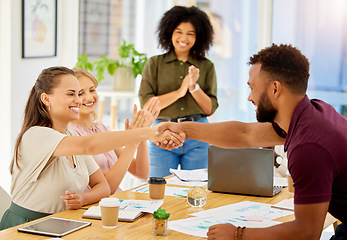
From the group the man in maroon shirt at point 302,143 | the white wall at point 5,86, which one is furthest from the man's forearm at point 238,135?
the white wall at point 5,86

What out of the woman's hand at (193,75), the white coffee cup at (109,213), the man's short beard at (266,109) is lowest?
the white coffee cup at (109,213)

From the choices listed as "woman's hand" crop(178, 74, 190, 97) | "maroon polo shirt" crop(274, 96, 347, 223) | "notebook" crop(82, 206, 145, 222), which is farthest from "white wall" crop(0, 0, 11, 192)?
"maroon polo shirt" crop(274, 96, 347, 223)

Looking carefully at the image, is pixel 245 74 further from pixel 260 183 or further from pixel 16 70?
pixel 260 183

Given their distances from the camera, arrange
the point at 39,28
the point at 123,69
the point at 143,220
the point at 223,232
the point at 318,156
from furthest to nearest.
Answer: the point at 123,69 < the point at 39,28 < the point at 143,220 < the point at 223,232 < the point at 318,156

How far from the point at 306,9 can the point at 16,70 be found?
2746mm

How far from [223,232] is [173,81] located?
6.64 feet

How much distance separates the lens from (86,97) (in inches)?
108

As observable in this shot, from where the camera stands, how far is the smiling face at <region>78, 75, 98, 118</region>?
2.74 m

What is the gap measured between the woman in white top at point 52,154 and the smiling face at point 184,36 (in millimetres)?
1321

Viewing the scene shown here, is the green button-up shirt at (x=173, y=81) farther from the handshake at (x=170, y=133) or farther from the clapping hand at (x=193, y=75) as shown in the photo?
the handshake at (x=170, y=133)

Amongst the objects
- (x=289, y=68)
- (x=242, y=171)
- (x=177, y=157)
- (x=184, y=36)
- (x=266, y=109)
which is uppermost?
(x=184, y=36)

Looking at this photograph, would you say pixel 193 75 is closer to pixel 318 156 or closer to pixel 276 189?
pixel 276 189

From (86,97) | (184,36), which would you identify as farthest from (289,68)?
(184,36)

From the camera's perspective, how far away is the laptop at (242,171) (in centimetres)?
239
